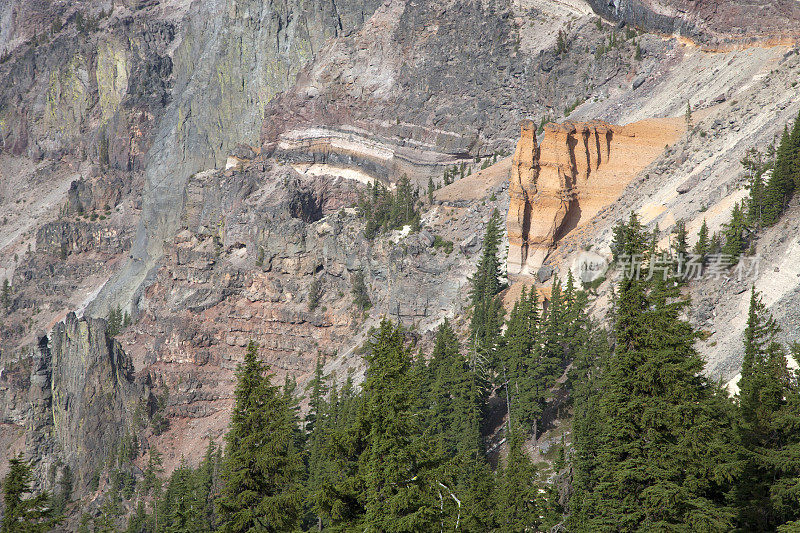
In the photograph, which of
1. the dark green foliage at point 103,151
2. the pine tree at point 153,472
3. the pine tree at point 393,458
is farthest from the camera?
the dark green foliage at point 103,151

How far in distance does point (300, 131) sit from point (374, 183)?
59.2ft

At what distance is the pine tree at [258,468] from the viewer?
29312 mm

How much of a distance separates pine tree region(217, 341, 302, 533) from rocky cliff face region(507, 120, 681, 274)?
53029 millimetres

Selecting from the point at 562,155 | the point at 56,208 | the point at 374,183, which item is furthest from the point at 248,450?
the point at 56,208

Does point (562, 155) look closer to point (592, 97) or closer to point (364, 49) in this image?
point (592, 97)

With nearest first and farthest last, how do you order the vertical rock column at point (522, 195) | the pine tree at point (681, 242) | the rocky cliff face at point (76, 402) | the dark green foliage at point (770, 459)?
the dark green foliage at point (770, 459)
the pine tree at point (681, 242)
the vertical rock column at point (522, 195)
the rocky cliff face at point (76, 402)

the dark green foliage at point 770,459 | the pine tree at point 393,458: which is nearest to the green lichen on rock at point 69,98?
the pine tree at point 393,458

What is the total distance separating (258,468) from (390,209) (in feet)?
238

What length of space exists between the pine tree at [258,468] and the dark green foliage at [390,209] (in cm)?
6495

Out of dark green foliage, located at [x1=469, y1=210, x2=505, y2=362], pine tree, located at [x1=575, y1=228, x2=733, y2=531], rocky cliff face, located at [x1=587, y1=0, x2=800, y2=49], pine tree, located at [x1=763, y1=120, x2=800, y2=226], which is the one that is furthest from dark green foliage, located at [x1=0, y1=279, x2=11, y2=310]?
pine tree, located at [x1=575, y1=228, x2=733, y2=531]

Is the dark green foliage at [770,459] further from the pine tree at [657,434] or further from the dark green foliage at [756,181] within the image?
the dark green foliage at [756,181]

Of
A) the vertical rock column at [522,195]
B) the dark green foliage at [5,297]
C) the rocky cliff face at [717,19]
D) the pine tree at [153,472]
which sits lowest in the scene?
the dark green foliage at [5,297]

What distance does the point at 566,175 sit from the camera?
82.7 m

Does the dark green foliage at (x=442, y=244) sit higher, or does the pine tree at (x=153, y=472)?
the dark green foliage at (x=442, y=244)
